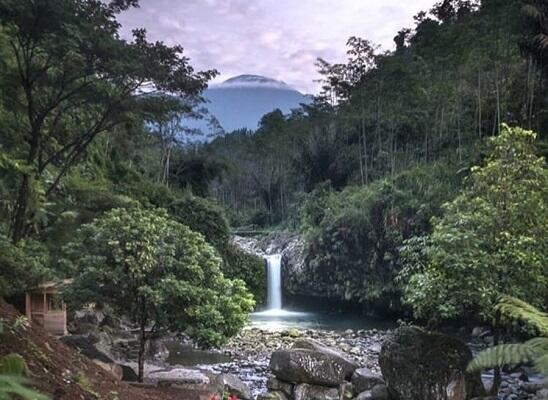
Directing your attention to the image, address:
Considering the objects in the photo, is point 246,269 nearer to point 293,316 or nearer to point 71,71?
point 293,316

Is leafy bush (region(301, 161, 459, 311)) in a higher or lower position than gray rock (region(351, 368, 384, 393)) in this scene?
higher

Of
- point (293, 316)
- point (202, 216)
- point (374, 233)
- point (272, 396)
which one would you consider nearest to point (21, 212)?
point (272, 396)

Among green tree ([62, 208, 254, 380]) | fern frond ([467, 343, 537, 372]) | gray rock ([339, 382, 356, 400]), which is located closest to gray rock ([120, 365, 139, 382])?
green tree ([62, 208, 254, 380])

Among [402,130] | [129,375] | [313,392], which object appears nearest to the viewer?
[129,375]

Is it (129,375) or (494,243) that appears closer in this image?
(129,375)

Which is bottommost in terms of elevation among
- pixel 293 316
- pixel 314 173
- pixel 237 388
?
pixel 293 316

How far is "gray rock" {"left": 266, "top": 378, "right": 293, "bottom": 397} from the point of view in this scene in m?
9.14

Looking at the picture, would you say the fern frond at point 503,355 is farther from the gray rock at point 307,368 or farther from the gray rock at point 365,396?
the gray rock at point 307,368

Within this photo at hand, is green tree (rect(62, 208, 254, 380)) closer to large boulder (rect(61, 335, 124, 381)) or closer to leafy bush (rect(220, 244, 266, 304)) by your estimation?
large boulder (rect(61, 335, 124, 381))

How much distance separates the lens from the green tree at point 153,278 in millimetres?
6590

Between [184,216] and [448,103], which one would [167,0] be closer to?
[184,216]

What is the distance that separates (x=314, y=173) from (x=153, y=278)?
2639cm

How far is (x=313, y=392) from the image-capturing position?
29.6ft

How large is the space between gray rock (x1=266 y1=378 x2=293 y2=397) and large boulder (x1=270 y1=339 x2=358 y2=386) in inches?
3.1
